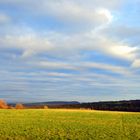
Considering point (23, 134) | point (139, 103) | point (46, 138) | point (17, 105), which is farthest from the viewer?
point (139, 103)

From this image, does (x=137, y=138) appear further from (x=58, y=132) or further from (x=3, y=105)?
(x=3, y=105)

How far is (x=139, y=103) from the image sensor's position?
160m

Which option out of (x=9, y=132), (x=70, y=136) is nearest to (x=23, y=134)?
(x=9, y=132)

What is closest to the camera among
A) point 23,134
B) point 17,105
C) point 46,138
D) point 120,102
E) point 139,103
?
point 46,138

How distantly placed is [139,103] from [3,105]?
5389 cm

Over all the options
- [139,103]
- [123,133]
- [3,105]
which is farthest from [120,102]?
[123,133]

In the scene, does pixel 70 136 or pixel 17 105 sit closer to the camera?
pixel 70 136

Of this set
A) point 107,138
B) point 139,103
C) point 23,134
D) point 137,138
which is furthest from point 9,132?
point 139,103

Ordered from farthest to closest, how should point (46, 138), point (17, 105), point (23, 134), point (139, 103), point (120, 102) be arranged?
point (120, 102)
point (139, 103)
point (17, 105)
point (23, 134)
point (46, 138)

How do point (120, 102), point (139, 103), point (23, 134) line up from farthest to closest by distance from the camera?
point (120, 102) → point (139, 103) → point (23, 134)

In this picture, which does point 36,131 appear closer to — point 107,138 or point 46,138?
point 46,138

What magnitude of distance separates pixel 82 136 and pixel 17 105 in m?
95.5

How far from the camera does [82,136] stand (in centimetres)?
3612

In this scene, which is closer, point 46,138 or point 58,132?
point 46,138
